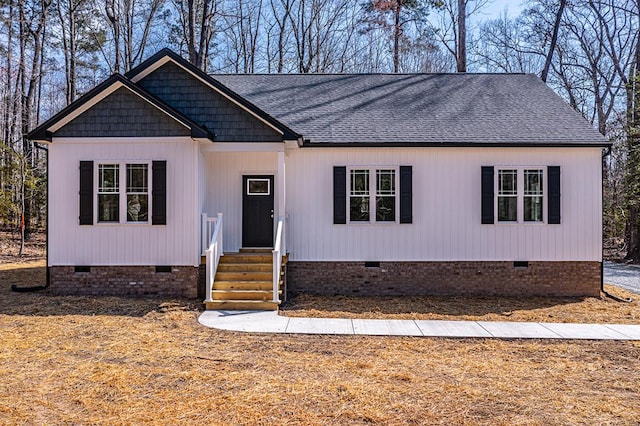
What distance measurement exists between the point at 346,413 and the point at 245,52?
24.7 meters

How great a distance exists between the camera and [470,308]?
9266 mm

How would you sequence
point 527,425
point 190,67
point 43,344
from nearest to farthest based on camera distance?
point 527,425
point 43,344
point 190,67

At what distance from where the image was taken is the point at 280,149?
382 inches

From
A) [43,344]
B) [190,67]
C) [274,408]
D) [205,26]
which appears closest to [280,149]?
[190,67]

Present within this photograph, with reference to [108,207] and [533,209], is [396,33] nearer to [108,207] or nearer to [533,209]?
[533,209]

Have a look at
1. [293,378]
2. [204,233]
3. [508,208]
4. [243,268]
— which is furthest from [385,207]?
[293,378]

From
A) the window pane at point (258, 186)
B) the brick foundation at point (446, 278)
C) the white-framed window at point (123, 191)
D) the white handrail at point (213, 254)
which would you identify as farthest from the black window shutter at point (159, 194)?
the brick foundation at point (446, 278)

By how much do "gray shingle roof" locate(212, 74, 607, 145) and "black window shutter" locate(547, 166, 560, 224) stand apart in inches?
25.5

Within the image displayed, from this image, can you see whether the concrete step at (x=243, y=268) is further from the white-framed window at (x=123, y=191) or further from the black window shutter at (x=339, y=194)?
the black window shutter at (x=339, y=194)

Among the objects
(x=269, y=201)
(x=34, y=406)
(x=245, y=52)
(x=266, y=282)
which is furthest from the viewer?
(x=245, y=52)

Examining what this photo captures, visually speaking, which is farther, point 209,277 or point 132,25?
point 132,25

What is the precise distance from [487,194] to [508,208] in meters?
0.61

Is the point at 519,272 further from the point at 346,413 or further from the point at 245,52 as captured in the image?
the point at 245,52

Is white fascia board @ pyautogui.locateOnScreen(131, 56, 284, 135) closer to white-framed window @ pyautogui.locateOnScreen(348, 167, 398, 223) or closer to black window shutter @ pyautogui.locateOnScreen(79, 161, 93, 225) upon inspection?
white-framed window @ pyautogui.locateOnScreen(348, 167, 398, 223)
